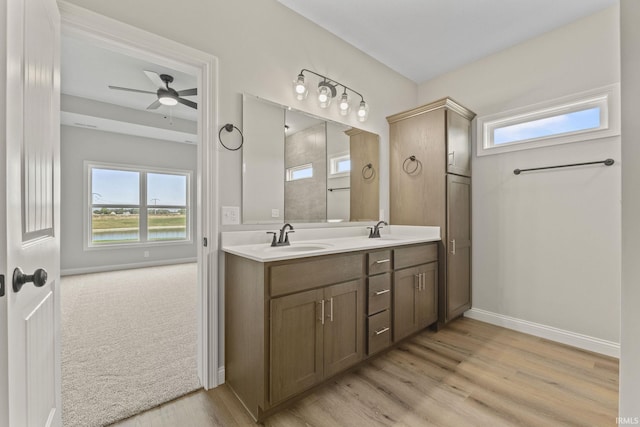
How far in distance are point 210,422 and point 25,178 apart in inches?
56.1

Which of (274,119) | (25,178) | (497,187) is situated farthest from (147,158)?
(497,187)

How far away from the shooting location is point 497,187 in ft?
9.24

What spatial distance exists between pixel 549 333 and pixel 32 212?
11.9ft

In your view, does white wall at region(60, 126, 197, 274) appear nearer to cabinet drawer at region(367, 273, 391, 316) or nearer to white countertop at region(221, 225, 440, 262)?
white countertop at region(221, 225, 440, 262)

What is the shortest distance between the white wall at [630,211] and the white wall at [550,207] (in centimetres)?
213

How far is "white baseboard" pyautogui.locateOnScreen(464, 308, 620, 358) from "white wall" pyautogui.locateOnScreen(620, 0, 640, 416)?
219cm

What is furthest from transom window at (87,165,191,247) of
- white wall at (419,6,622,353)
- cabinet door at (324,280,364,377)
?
white wall at (419,6,622,353)

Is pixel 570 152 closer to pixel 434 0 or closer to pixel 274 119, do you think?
pixel 434 0

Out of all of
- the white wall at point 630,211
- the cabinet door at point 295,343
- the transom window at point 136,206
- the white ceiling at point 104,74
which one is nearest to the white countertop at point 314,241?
the cabinet door at point 295,343

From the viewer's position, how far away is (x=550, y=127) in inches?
99.0

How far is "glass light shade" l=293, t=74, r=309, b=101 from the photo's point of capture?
2207mm

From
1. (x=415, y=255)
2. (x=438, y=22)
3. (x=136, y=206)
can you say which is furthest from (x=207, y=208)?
(x=136, y=206)

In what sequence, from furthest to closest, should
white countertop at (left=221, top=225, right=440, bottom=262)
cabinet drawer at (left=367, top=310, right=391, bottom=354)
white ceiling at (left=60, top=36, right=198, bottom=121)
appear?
white ceiling at (left=60, top=36, right=198, bottom=121) → cabinet drawer at (left=367, top=310, right=391, bottom=354) → white countertop at (left=221, top=225, right=440, bottom=262)

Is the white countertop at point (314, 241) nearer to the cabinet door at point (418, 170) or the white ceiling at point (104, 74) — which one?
the cabinet door at point (418, 170)
